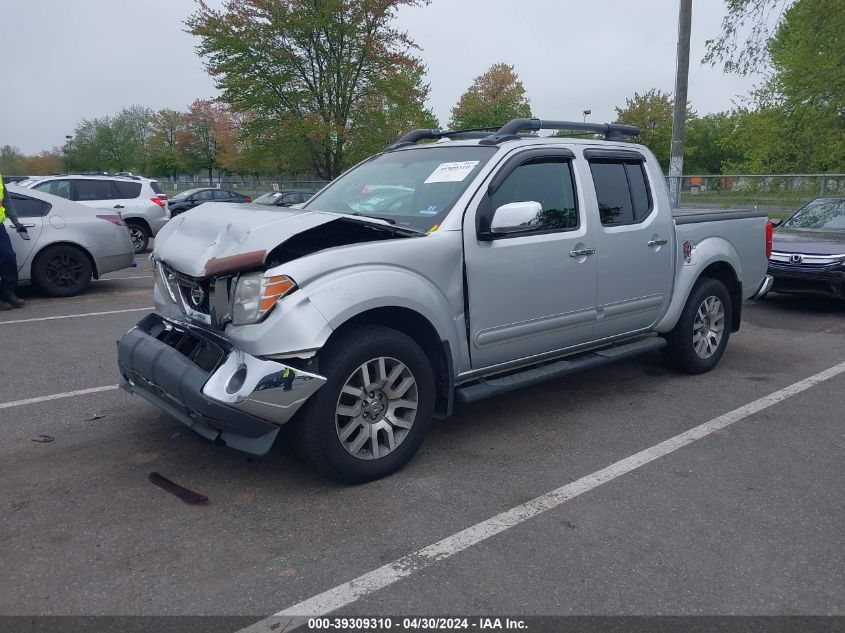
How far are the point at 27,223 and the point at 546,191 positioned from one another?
747 cm

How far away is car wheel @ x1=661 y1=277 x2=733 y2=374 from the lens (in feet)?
18.2

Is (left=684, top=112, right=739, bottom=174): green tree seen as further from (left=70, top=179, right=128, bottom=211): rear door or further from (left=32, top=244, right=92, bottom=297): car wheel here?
(left=32, top=244, right=92, bottom=297): car wheel

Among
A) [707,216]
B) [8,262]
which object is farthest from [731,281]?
[8,262]

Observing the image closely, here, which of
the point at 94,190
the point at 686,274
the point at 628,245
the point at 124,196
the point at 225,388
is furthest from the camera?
the point at 124,196

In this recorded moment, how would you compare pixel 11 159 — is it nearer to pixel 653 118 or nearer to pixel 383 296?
pixel 653 118

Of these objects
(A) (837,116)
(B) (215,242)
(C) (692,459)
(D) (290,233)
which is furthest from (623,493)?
(A) (837,116)

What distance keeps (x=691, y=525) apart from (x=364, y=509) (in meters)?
1.58

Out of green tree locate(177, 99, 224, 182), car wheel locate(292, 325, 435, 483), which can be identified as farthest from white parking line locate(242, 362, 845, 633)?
green tree locate(177, 99, 224, 182)

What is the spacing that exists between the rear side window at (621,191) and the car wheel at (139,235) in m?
12.6

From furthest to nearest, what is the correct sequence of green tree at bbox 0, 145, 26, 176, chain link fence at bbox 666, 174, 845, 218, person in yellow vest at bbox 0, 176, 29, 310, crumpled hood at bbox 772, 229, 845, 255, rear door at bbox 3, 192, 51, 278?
green tree at bbox 0, 145, 26, 176
chain link fence at bbox 666, 174, 845, 218
rear door at bbox 3, 192, 51, 278
crumpled hood at bbox 772, 229, 845, 255
person in yellow vest at bbox 0, 176, 29, 310

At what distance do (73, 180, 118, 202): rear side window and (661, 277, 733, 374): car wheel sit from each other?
42.4 feet

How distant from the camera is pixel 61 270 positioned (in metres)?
9.42

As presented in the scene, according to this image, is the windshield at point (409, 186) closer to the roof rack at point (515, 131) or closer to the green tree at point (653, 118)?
the roof rack at point (515, 131)

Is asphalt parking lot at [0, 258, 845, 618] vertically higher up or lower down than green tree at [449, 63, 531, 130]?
lower down
